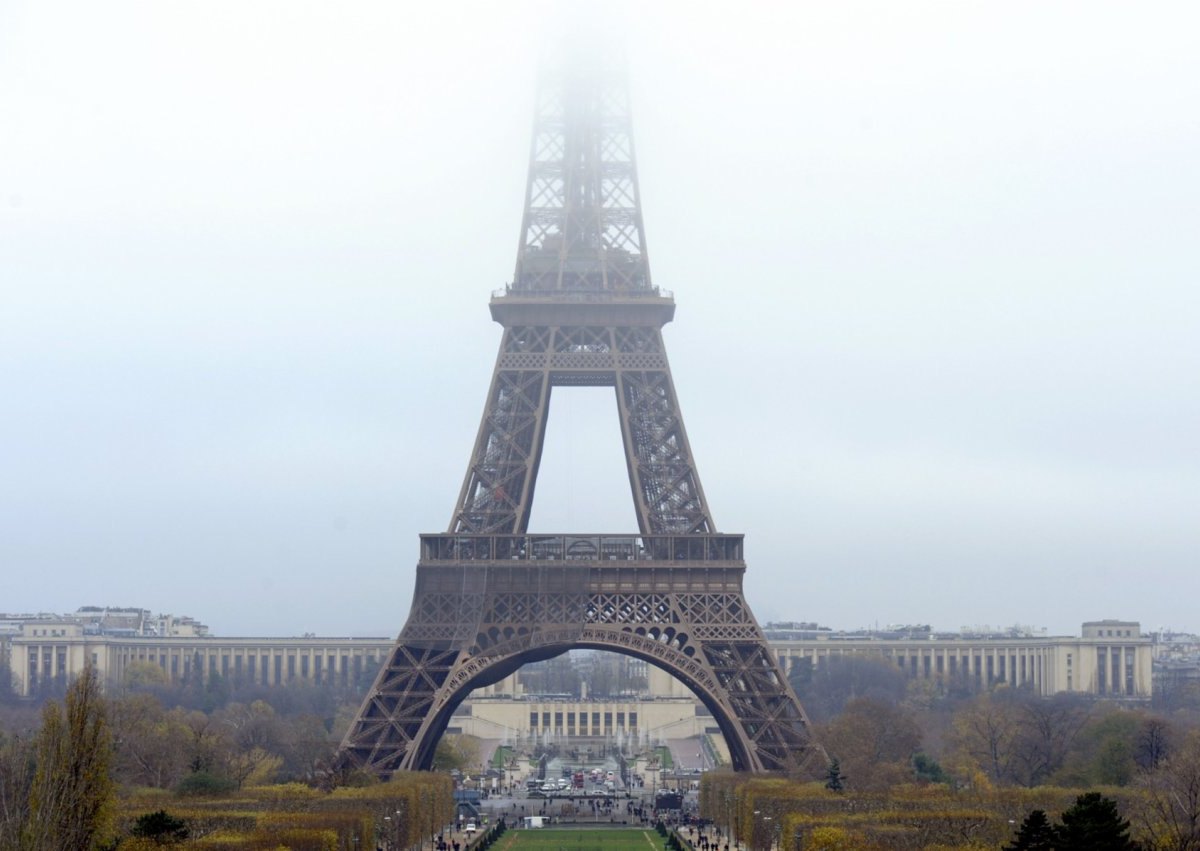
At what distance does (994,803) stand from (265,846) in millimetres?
26502

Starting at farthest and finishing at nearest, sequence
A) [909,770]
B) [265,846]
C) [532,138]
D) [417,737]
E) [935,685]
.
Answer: [935,685] < [909,770] < [532,138] < [417,737] < [265,846]

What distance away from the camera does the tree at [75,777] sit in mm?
46469

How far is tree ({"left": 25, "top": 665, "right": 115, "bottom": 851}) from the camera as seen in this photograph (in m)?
46.5

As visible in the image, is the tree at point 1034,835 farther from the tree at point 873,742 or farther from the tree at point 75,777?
the tree at point 873,742

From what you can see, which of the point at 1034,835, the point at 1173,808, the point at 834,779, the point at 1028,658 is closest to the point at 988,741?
the point at 834,779

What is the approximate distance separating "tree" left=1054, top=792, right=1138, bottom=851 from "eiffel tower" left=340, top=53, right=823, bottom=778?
92.1 feet

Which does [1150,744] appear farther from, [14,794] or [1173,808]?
[14,794]

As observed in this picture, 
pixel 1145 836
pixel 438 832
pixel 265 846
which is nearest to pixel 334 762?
pixel 438 832

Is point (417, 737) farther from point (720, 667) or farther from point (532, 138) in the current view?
point (532, 138)

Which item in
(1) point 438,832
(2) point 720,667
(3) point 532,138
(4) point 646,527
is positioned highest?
(3) point 532,138

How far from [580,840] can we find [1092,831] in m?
40.8

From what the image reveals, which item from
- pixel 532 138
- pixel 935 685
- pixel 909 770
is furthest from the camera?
pixel 935 685

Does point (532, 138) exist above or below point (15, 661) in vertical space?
above

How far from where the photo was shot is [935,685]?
6949 inches
